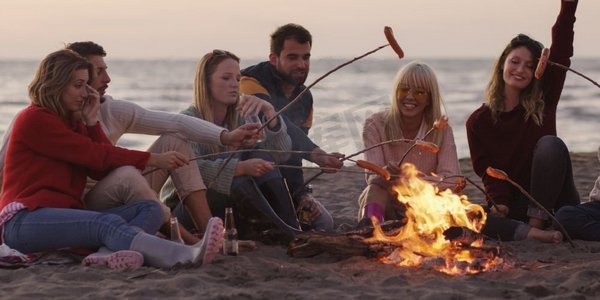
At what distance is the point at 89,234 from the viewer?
5.36 metres

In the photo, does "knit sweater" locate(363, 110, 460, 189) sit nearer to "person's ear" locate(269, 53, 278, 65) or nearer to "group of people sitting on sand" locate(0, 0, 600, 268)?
A: "group of people sitting on sand" locate(0, 0, 600, 268)

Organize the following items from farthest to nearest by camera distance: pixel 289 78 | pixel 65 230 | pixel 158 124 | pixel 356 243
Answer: pixel 289 78, pixel 158 124, pixel 356 243, pixel 65 230

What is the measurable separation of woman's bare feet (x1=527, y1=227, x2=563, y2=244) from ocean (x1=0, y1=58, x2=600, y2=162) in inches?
95.6

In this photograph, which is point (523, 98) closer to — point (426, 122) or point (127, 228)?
point (426, 122)

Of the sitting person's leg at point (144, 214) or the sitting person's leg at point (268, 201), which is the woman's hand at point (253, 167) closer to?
the sitting person's leg at point (268, 201)

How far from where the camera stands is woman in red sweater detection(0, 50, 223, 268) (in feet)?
17.4

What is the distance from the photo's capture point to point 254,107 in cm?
644

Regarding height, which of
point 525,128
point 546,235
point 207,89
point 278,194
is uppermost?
point 207,89

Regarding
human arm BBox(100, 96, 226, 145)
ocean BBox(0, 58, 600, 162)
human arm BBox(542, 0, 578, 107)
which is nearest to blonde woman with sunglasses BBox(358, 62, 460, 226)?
human arm BBox(542, 0, 578, 107)

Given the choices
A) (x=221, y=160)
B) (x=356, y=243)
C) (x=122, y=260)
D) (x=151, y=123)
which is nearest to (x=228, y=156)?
(x=221, y=160)

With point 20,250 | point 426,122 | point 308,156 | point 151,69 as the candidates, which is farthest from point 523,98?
point 151,69

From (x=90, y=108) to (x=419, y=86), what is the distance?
218cm

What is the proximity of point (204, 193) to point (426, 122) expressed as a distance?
5.44ft

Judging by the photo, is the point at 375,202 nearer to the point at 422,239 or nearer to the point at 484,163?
the point at 484,163
